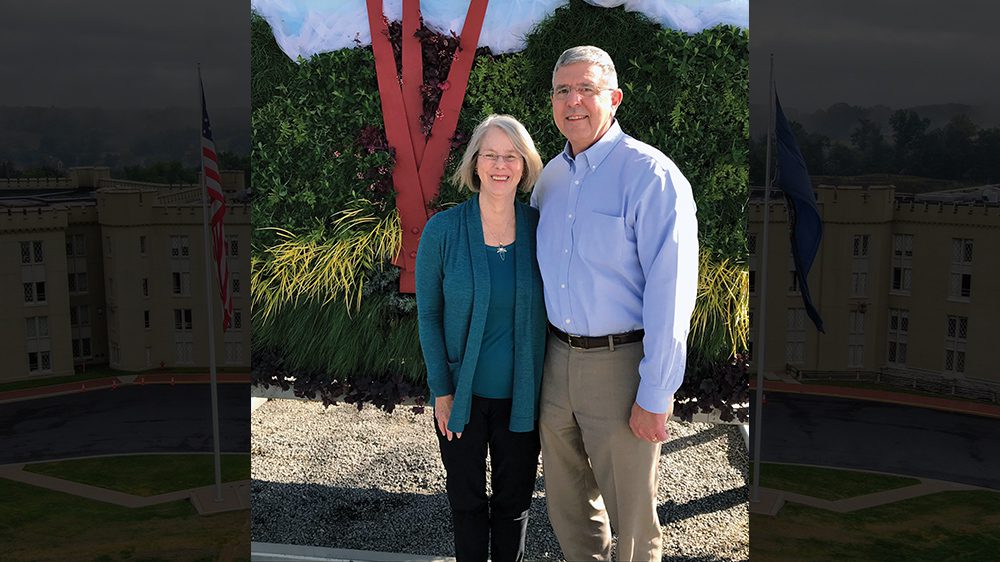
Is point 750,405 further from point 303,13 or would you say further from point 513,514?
point 303,13

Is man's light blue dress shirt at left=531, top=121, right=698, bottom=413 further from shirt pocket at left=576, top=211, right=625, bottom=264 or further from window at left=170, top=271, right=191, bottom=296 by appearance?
window at left=170, top=271, right=191, bottom=296

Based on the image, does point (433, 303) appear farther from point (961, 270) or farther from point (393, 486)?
point (961, 270)

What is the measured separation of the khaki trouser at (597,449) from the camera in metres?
2.32

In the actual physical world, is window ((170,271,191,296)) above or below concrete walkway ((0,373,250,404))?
above

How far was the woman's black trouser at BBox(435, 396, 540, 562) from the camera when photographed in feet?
8.11

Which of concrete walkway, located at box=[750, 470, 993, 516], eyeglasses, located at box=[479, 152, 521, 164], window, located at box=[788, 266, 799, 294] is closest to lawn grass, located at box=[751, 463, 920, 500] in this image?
concrete walkway, located at box=[750, 470, 993, 516]

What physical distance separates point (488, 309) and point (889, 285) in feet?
5.04

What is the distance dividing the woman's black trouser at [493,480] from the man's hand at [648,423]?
0.33m

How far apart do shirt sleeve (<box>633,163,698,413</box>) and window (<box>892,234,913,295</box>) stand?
1.15m

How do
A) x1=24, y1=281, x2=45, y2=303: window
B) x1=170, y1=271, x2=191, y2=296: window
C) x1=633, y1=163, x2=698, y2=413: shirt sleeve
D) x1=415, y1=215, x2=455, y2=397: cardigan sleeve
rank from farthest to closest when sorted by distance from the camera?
x1=170, y1=271, x2=191, y2=296: window
x1=24, y1=281, x2=45, y2=303: window
x1=415, y1=215, x2=455, y2=397: cardigan sleeve
x1=633, y1=163, x2=698, y2=413: shirt sleeve

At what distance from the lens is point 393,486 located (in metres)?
3.66

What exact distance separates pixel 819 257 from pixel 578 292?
1.15 metres

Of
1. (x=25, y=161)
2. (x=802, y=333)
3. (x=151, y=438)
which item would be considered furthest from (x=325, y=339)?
(x=802, y=333)

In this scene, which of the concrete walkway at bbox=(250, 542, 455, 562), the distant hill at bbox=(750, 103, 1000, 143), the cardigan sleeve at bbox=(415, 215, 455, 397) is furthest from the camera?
the concrete walkway at bbox=(250, 542, 455, 562)
